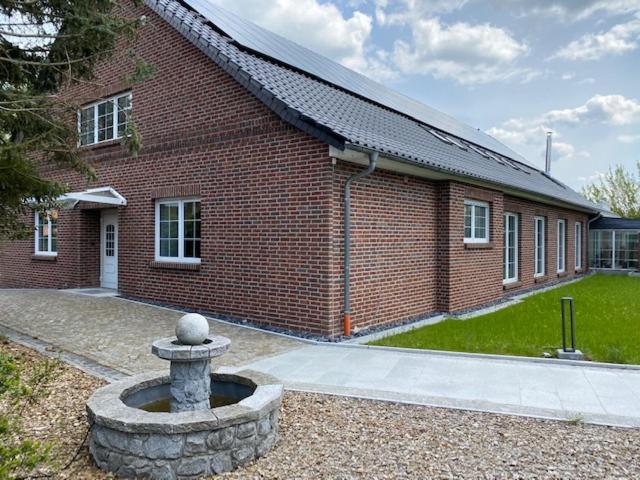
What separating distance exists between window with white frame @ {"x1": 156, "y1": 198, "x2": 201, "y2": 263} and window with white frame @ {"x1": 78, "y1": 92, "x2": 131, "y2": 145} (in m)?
2.62

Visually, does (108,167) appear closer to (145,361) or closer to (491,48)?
(145,361)

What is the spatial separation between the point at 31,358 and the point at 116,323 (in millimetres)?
2246

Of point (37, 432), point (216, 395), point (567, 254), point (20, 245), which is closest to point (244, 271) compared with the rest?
point (216, 395)

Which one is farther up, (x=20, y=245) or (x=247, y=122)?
(x=247, y=122)

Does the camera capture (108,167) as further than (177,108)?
Yes

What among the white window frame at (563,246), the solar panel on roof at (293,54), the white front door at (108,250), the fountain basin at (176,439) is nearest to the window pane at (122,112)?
the white front door at (108,250)

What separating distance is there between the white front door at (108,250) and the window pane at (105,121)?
1885 millimetres

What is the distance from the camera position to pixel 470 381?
559cm

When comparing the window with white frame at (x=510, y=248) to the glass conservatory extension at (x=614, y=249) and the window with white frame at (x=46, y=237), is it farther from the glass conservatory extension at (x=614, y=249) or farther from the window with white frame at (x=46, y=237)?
the glass conservatory extension at (x=614, y=249)

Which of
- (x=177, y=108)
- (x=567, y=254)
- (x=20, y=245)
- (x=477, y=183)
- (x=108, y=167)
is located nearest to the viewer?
(x=177, y=108)

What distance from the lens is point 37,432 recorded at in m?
4.16

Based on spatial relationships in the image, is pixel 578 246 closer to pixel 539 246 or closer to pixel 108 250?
pixel 539 246

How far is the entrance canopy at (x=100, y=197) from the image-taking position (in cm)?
1094

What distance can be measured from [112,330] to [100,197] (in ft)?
13.8
